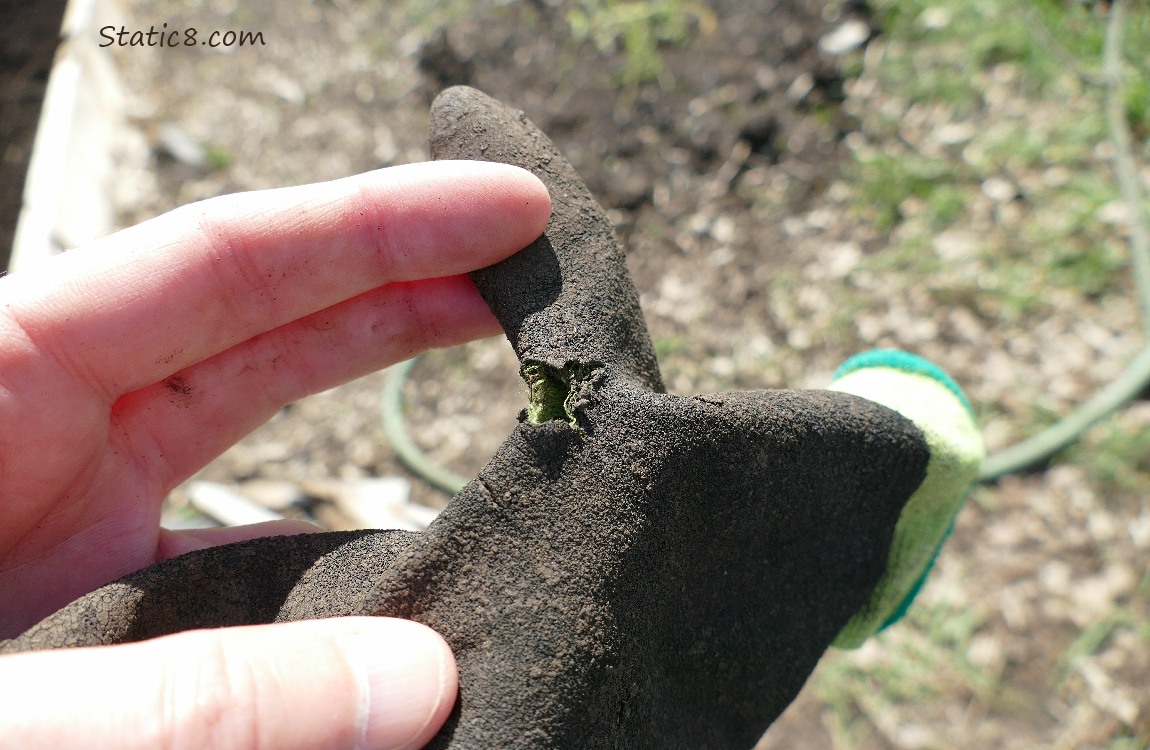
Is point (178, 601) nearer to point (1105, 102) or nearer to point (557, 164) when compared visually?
point (557, 164)

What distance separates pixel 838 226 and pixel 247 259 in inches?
80.2

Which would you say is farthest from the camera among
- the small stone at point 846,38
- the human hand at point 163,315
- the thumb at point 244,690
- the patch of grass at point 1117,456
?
the small stone at point 846,38

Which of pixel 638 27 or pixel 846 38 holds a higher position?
pixel 638 27

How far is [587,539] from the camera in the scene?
115 cm

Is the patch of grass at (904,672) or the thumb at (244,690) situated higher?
the thumb at (244,690)

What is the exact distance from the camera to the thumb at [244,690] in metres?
0.93

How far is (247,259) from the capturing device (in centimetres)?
139

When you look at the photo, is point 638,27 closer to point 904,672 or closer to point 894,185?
point 894,185

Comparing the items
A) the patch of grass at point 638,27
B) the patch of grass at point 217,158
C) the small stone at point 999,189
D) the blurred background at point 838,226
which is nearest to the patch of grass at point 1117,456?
the blurred background at point 838,226

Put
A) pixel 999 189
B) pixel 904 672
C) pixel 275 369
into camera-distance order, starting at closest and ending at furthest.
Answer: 1. pixel 275 369
2. pixel 904 672
3. pixel 999 189

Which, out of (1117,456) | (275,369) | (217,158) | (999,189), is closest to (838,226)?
(999,189)

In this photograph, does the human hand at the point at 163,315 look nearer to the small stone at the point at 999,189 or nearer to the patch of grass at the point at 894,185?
the patch of grass at the point at 894,185

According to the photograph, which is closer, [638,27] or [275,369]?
[275,369]

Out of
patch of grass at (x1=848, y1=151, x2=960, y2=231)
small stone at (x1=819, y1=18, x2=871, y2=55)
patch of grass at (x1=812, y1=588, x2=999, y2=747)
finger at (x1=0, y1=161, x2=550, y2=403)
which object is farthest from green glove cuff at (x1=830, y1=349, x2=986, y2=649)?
small stone at (x1=819, y1=18, x2=871, y2=55)
